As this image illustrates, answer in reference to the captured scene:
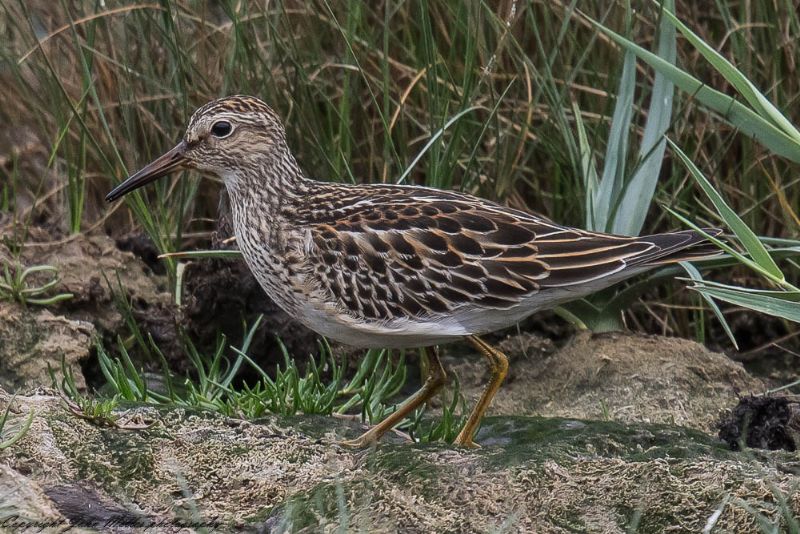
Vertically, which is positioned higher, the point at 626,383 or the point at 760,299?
the point at 760,299

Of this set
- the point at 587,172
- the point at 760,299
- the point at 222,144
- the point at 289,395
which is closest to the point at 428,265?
the point at 289,395

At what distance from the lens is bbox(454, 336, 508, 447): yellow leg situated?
5.33 meters

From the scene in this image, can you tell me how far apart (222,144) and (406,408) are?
1.52 metres

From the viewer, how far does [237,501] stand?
4.48 meters

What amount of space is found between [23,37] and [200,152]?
232 cm

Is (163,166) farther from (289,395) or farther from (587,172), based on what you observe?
(587,172)

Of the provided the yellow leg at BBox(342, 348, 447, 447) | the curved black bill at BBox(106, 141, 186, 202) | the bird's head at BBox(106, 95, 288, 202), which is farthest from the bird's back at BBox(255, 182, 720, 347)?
the curved black bill at BBox(106, 141, 186, 202)

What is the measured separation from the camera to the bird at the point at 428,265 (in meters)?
5.38

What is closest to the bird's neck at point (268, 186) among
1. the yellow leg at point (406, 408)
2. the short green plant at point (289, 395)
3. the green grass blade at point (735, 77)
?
the short green plant at point (289, 395)

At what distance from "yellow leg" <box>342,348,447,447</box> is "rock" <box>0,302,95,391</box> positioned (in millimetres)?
1826

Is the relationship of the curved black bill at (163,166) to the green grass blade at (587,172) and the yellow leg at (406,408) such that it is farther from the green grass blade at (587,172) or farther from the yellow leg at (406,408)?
the green grass blade at (587,172)

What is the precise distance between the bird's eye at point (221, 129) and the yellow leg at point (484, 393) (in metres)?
1.50

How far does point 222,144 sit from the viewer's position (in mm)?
5953

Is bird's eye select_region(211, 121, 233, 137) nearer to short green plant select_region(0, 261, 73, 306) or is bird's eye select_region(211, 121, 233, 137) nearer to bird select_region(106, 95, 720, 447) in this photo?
bird select_region(106, 95, 720, 447)
